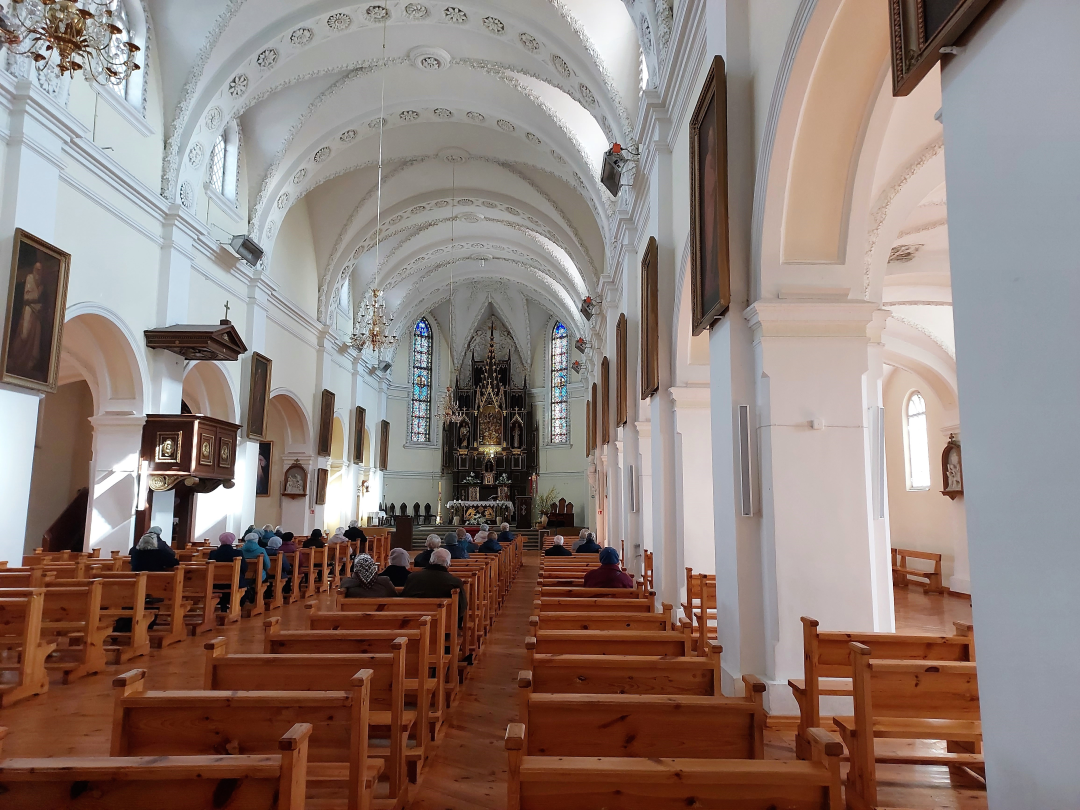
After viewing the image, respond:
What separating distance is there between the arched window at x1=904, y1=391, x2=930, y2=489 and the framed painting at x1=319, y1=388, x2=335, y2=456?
14.0m

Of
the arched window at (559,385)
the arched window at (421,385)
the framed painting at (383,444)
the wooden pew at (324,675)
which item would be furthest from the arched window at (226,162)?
the arched window at (559,385)

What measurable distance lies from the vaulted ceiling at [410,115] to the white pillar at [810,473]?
4.96m

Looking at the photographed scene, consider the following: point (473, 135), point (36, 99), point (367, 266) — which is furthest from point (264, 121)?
point (367, 266)

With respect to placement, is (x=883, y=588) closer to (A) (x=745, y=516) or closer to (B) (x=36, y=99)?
(A) (x=745, y=516)

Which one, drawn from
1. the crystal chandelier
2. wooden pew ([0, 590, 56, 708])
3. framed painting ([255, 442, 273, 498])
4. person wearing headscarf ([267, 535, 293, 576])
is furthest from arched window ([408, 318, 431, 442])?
wooden pew ([0, 590, 56, 708])

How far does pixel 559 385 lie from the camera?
30.9m

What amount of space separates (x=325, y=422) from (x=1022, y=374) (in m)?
19.3

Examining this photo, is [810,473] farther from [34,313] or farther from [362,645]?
[34,313]

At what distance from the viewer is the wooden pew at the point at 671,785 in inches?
77.5

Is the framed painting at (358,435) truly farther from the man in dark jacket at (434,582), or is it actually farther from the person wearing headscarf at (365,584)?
the man in dark jacket at (434,582)

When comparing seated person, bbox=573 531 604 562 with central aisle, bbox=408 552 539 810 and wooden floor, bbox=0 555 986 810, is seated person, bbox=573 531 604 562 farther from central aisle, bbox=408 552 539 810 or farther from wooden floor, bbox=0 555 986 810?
wooden floor, bbox=0 555 986 810

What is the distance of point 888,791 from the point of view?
3766 mm

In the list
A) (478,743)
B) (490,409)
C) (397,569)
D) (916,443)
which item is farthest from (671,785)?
(490,409)

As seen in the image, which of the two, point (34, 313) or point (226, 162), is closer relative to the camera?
point (34, 313)
